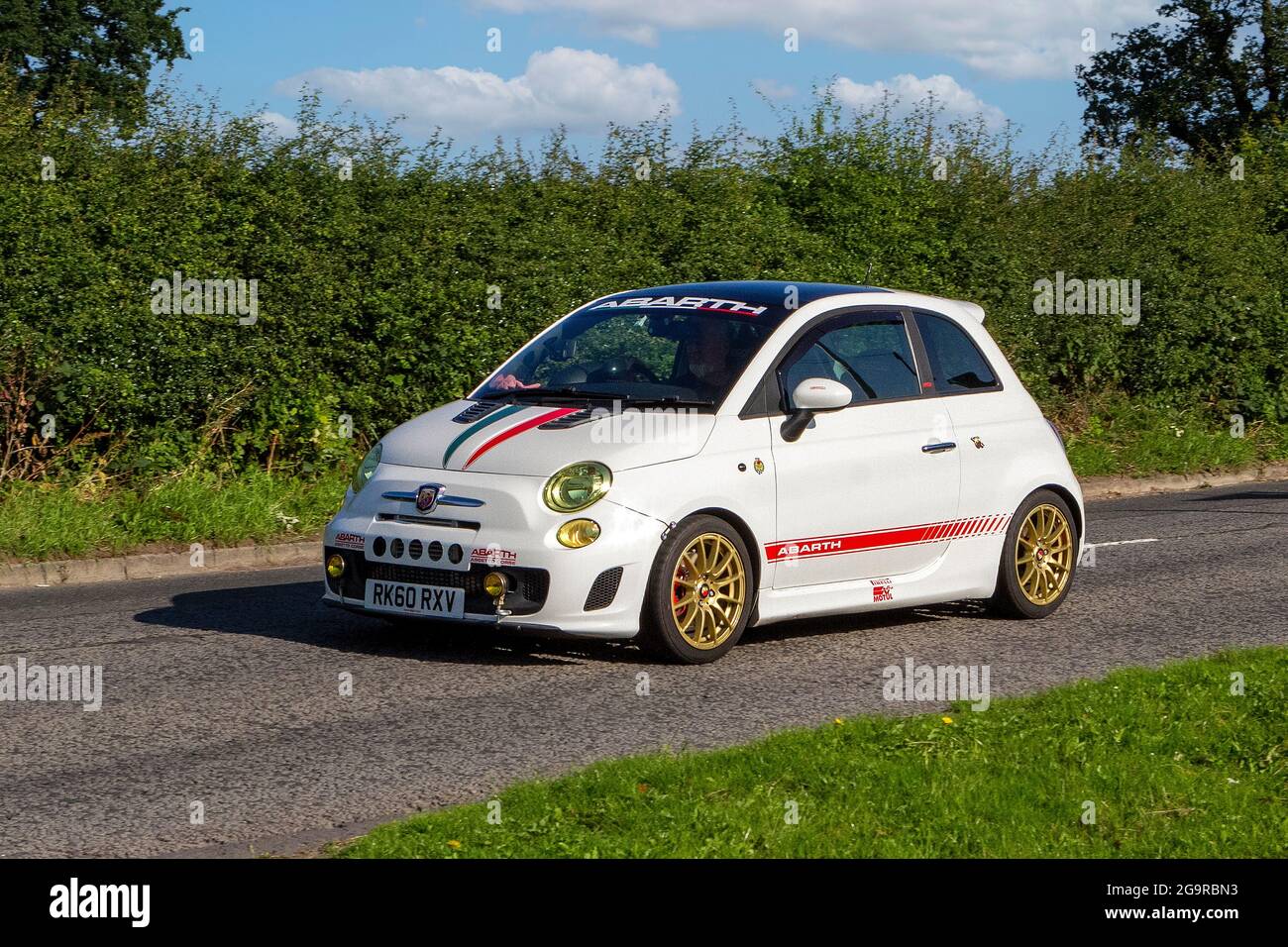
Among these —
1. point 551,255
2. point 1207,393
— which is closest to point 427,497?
point 551,255

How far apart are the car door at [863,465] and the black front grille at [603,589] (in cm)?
96

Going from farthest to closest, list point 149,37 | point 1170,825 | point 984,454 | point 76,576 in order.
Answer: point 149,37 → point 76,576 → point 984,454 → point 1170,825

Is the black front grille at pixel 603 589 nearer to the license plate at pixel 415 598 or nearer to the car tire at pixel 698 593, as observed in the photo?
the car tire at pixel 698 593

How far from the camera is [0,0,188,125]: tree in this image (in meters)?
42.6

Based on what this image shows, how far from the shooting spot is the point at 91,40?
4581cm

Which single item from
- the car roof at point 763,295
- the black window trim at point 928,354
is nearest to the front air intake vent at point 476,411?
the car roof at point 763,295

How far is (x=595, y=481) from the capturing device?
27.7 feet

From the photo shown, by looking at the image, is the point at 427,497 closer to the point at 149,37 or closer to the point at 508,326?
the point at 508,326

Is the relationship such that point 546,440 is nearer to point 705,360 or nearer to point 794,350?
point 705,360

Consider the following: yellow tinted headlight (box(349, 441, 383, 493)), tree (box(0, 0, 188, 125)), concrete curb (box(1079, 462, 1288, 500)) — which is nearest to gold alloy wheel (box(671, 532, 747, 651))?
yellow tinted headlight (box(349, 441, 383, 493))

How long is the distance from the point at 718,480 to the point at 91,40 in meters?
41.5

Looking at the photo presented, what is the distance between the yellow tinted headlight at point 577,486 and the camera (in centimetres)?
839

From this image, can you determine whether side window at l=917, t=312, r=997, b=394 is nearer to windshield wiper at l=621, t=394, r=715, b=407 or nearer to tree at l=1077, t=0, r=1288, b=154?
windshield wiper at l=621, t=394, r=715, b=407
